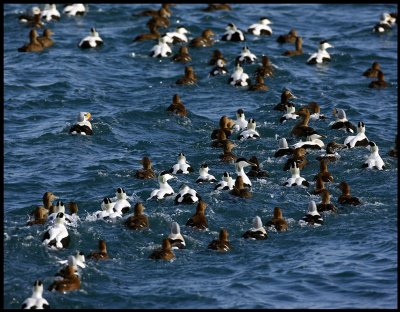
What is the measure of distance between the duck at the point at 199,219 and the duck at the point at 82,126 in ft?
26.8

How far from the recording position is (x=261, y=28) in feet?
171

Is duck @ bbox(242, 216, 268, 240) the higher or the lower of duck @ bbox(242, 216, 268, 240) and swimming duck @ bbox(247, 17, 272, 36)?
the higher

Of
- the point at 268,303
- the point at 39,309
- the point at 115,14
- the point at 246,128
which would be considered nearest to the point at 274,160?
the point at 246,128

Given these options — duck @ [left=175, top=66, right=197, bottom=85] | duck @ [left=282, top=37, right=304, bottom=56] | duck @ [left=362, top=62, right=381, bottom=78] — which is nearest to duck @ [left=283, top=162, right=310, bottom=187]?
duck @ [left=175, top=66, right=197, bottom=85]

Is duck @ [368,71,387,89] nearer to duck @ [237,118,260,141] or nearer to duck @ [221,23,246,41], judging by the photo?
duck @ [221,23,246,41]

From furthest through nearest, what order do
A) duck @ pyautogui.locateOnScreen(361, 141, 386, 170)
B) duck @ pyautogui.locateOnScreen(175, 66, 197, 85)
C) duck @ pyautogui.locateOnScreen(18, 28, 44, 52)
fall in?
duck @ pyautogui.locateOnScreen(18, 28, 44, 52) → duck @ pyautogui.locateOnScreen(175, 66, 197, 85) → duck @ pyautogui.locateOnScreen(361, 141, 386, 170)

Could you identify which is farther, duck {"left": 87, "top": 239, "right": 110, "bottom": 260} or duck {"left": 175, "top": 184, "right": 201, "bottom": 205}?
duck {"left": 175, "top": 184, "right": 201, "bottom": 205}

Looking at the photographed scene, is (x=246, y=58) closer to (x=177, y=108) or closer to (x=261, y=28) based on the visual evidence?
(x=261, y=28)

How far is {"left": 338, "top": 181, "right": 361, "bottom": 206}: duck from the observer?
1364 inches

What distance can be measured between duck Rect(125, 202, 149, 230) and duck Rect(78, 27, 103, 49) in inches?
687

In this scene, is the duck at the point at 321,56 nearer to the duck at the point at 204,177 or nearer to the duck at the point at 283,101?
the duck at the point at 283,101

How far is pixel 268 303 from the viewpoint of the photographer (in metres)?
29.5

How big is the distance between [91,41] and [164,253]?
19.9 m

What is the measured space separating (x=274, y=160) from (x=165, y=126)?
15.2 ft
